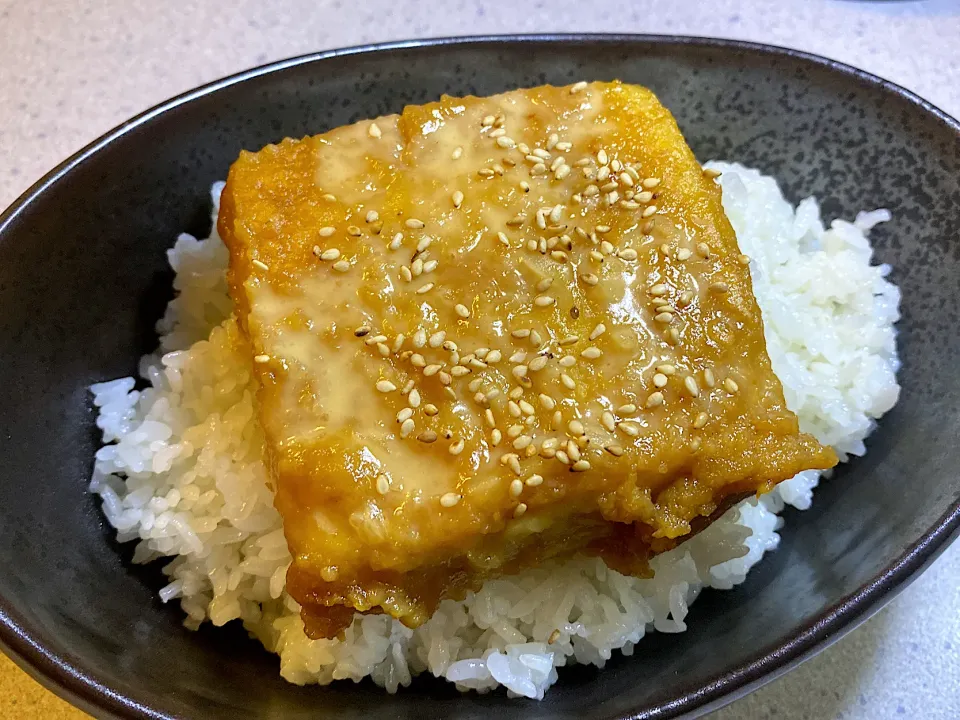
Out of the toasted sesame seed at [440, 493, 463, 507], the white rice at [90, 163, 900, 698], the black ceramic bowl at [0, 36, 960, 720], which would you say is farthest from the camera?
the white rice at [90, 163, 900, 698]

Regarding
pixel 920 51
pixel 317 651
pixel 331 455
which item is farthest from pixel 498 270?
pixel 920 51

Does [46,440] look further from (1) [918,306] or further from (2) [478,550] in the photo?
(1) [918,306]

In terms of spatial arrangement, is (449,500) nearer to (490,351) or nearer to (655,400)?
(490,351)

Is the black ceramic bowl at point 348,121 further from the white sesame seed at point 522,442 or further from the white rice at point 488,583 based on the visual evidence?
the white sesame seed at point 522,442

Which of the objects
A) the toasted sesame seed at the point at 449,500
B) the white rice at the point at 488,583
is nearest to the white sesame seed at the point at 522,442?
the toasted sesame seed at the point at 449,500

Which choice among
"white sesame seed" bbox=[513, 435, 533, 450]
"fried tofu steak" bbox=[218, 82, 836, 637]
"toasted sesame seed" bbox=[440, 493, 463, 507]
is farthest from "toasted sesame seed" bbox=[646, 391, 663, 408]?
"toasted sesame seed" bbox=[440, 493, 463, 507]

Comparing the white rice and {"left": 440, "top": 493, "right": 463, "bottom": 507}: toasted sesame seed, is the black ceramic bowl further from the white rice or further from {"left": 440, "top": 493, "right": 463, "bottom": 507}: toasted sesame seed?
{"left": 440, "top": 493, "right": 463, "bottom": 507}: toasted sesame seed

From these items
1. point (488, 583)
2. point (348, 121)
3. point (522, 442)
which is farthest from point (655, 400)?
point (348, 121)
